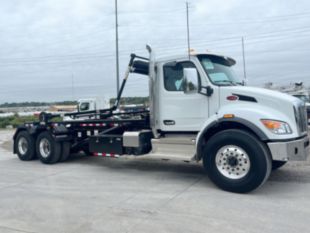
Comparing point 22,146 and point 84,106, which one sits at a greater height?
point 84,106

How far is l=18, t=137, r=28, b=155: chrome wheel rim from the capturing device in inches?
400

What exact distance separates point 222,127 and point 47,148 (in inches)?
221

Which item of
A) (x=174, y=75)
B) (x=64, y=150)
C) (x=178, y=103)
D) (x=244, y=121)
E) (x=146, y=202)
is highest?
(x=174, y=75)

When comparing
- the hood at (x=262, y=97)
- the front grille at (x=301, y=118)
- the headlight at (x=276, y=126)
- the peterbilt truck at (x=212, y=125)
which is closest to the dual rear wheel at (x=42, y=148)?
the peterbilt truck at (x=212, y=125)

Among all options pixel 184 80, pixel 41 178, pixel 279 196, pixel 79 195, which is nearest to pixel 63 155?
pixel 41 178

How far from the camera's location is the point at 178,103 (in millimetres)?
6996

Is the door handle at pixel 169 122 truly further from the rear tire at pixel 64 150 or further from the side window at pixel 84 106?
the side window at pixel 84 106

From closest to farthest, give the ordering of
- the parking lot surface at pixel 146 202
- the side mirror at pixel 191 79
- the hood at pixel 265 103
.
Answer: the parking lot surface at pixel 146 202 < the hood at pixel 265 103 < the side mirror at pixel 191 79

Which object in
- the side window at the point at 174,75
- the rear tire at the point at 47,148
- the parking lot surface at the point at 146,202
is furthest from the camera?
the rear tire at the point at 47,148

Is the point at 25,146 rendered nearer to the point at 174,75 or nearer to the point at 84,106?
the point at 174,75

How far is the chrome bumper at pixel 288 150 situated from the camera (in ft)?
18.3

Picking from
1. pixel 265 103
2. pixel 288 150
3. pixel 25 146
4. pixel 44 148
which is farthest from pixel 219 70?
pixel 25 146

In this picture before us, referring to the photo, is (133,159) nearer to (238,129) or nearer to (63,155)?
(63,155)

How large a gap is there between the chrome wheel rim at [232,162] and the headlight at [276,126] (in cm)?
64
